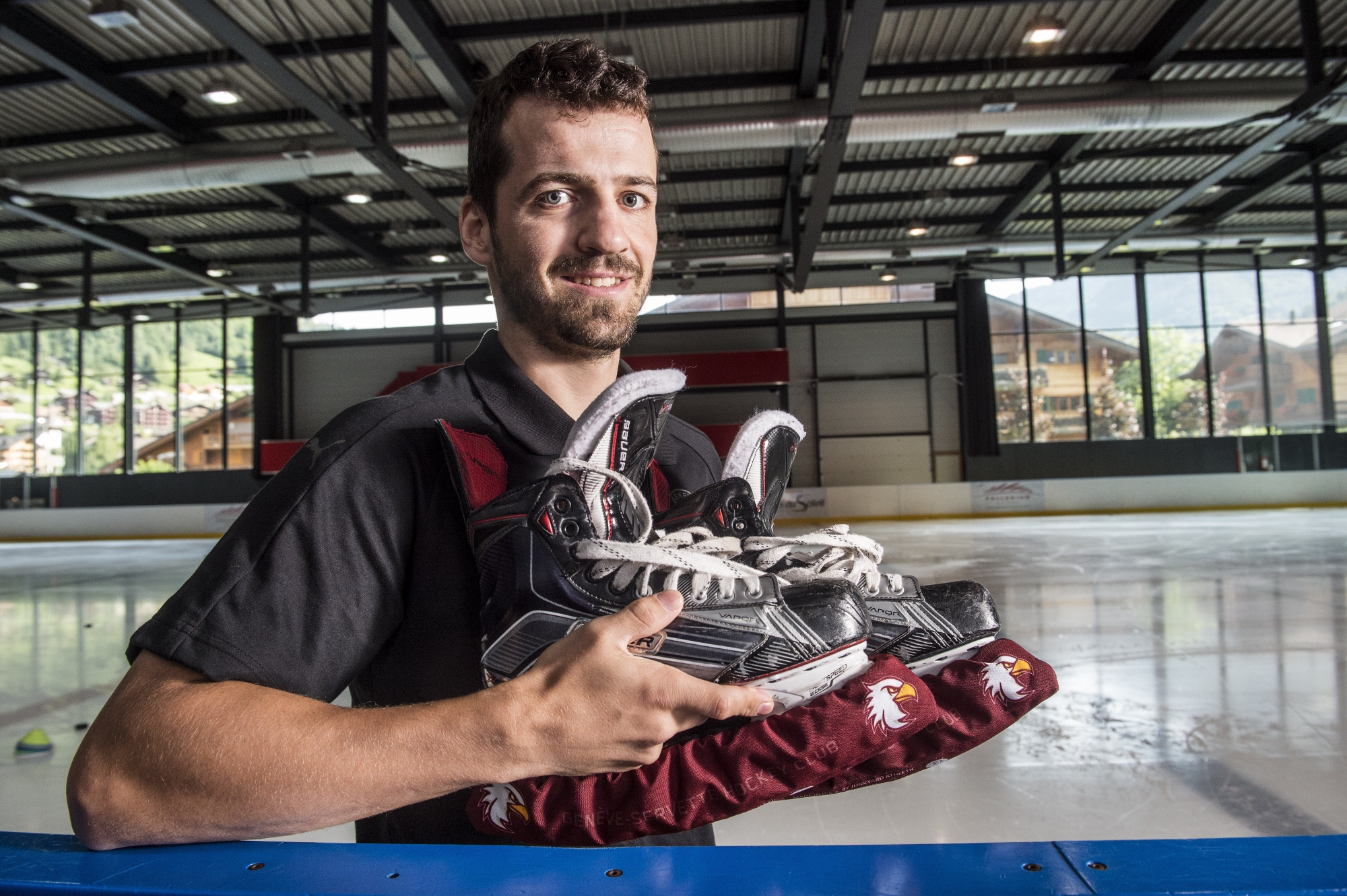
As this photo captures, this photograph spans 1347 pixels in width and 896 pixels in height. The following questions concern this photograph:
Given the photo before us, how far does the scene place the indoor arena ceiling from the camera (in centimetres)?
709

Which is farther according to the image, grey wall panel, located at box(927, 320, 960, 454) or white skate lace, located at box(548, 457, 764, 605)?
grey wall panel, located at box(927, 320, 960, 454)

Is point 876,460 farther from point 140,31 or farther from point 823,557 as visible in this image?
point 823,557

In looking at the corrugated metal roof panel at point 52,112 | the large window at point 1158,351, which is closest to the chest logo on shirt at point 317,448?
the corrugated metal roof panel at point 52,112

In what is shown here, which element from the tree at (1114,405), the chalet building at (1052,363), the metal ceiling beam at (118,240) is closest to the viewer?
the metal ceiling beam at (118,240)

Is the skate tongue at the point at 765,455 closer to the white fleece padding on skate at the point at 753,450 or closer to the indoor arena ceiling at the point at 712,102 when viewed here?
the white fleece padding on skate at the point at 753,450

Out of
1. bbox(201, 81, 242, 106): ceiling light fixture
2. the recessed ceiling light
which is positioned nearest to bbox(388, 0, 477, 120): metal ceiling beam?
bbox(201, 81, 242, 106): ceiling light fixture

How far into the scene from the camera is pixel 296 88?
6.54m

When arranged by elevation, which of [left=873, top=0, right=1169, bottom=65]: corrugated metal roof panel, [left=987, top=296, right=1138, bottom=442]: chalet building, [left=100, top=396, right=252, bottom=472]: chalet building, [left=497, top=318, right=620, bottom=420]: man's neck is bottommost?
[left=497, top=318, right=620, bottom=420]: man's neck

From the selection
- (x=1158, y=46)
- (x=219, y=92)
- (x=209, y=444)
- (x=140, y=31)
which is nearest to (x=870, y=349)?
(x=1158, y=46)

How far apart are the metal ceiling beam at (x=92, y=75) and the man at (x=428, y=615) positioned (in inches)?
328

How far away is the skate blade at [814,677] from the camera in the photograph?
2.25 feet

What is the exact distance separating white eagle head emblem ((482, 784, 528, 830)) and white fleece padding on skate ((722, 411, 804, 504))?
40 cm

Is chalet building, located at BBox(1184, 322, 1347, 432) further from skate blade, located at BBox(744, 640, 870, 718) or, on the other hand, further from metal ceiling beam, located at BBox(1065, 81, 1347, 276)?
skate blade, located at BBox(744, 640, 870, 718)

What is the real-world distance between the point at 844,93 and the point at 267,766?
732cm
